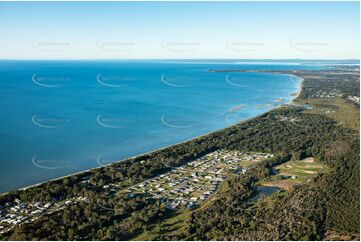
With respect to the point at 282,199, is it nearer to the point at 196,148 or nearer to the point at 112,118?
the point at 196,148

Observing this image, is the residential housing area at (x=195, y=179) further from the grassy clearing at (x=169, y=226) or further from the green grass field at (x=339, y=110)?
the green grass field at (x=339, y=110)
